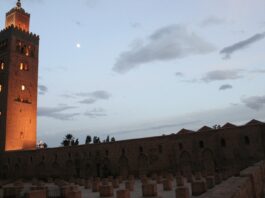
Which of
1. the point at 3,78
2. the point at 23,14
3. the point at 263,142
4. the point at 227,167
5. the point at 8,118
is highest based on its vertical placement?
the point at 23,14

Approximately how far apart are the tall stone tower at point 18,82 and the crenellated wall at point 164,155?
6.05m

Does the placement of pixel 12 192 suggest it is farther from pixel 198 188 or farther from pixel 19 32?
pixel 19 32

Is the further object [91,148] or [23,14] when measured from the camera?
[23,14]

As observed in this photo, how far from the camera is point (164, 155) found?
84.5 feet

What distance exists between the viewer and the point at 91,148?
99.2 feet

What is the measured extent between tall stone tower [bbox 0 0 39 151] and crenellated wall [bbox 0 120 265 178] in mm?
6045

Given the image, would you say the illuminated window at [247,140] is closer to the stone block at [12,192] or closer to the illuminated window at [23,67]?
the stone block at [12,192]

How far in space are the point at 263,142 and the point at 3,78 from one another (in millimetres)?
33672

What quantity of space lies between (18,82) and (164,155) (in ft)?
81.2

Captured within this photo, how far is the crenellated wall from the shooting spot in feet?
74.5

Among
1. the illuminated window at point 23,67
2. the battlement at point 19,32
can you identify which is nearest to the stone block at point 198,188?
the illuminated window at point 23,67

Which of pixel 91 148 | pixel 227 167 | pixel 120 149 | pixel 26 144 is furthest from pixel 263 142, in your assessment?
pixel 26 144

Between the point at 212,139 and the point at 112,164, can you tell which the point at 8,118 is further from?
the point at 212,139

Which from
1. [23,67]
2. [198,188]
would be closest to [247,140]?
[198,188]
